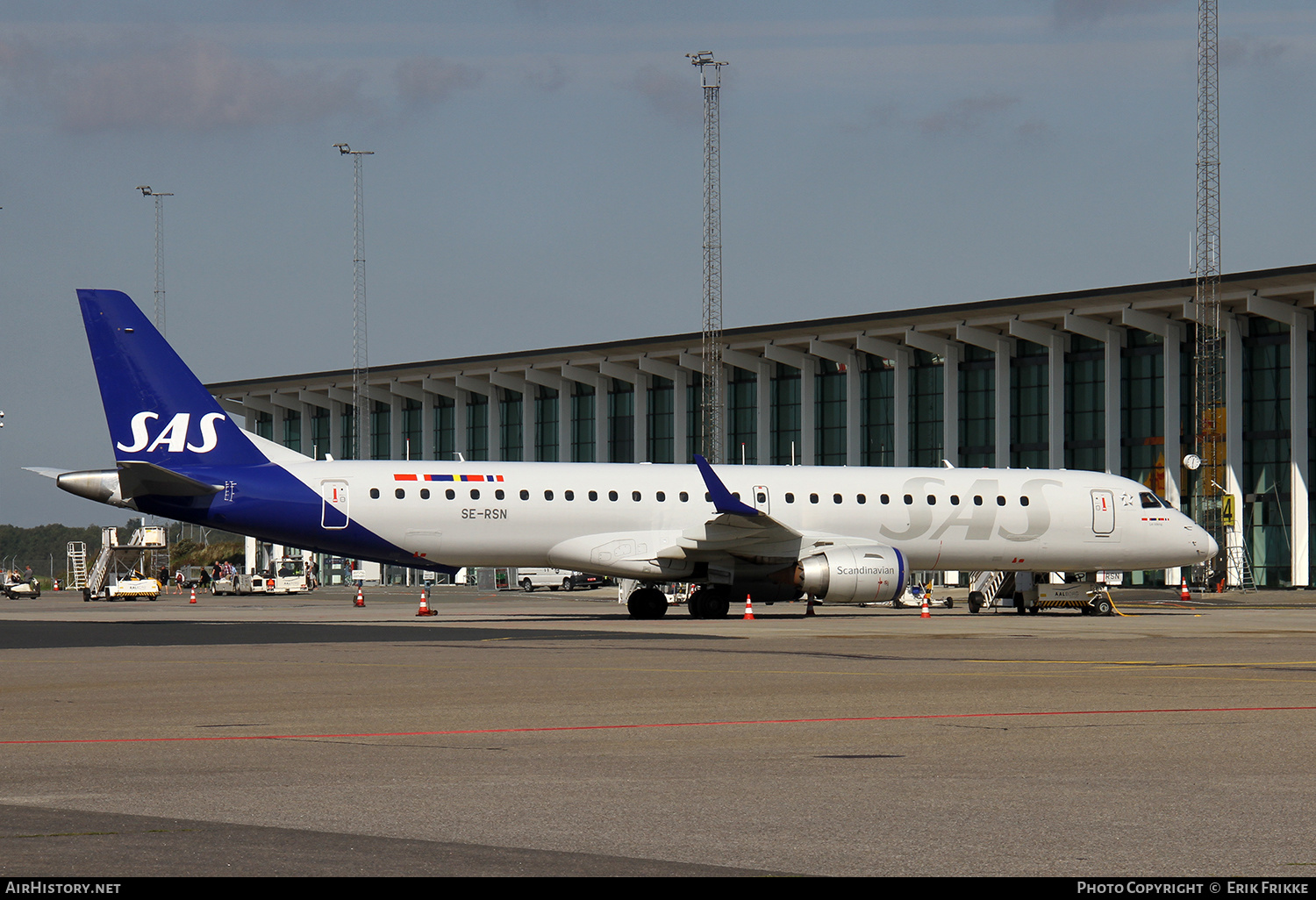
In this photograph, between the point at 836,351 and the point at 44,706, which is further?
the point at 836,351

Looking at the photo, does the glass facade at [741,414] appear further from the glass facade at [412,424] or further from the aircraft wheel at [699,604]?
the aircraft wheel at [699,604]

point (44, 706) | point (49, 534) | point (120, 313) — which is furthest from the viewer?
point (49, 534)

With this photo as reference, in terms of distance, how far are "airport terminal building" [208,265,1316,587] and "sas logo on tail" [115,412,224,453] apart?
39.8 m

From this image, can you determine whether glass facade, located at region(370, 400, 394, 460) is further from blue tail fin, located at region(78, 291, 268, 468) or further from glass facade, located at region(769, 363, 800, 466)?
blue tail fin, located at region(78, 291, 268, 468)

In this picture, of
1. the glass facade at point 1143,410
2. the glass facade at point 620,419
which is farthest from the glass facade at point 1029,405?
the glass facade at point 620,419

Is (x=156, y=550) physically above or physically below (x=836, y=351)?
below

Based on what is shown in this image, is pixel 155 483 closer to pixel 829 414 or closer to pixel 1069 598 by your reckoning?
pixel 1069 598

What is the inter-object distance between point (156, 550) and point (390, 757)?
217ft

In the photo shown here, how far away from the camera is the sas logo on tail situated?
109 ft

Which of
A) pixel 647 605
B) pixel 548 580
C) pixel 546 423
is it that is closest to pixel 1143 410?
pixel 548 580

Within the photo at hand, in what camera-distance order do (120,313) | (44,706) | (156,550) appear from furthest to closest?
(156,550), (120,313), (44,706)

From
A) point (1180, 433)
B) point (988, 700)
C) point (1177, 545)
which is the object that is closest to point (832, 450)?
point (1180, 433)

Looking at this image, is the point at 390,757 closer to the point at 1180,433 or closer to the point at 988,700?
the point at 988,700
